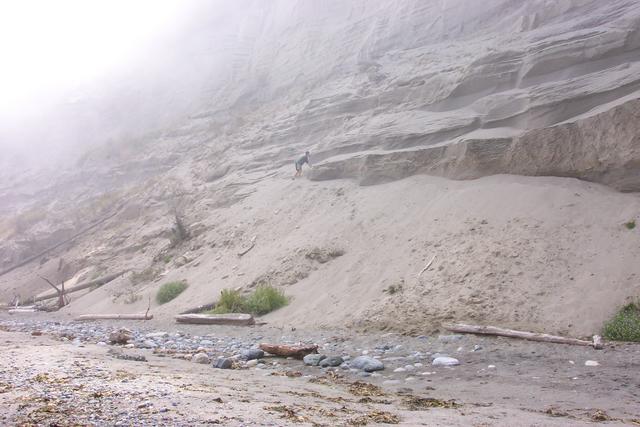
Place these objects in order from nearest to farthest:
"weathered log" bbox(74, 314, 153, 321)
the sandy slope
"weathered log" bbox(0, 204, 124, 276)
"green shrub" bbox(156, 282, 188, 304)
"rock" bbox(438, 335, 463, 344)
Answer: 1. "rock" bbox(438, 335, 463, 344)
2. the sandy slope
3. "weathered log" bbox(74, 314, 153, 321)
4. "green shrub" bbox(156, 282, 188, 304)
5. "weathered log" bbox(0, 204, 124, 276)

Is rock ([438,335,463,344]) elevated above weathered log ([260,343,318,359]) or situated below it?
below

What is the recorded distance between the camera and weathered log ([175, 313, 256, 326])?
37.4ft

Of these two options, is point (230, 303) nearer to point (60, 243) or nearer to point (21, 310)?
point (21, 310)

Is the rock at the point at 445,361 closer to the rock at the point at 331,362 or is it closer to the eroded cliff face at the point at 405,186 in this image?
the rock at the point at 331,362

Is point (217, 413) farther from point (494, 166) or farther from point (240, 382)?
point (494, 166)

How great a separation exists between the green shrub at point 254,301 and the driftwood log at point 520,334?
191 inches

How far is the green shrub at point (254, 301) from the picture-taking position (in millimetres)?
12008

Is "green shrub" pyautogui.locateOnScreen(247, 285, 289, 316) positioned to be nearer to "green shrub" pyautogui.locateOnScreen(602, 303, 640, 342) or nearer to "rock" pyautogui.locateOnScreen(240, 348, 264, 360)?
"rock" pyautogui.locateOnScreen(240, 348, 264, 360)

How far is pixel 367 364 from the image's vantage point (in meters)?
6.95

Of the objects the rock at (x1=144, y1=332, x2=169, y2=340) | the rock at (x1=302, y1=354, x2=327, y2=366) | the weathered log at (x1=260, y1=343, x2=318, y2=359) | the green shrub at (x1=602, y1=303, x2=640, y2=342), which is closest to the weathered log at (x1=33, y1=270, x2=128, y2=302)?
the rock at (x1=144, y1=332, x2=169, y2=340)

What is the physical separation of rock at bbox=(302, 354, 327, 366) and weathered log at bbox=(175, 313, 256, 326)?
159 inches

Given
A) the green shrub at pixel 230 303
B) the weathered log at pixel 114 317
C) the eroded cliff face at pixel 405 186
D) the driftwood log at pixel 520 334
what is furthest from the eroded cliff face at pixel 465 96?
the weathered log at pixel 114 317

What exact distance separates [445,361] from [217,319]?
6.58 metres

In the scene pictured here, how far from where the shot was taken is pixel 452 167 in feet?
45.4
